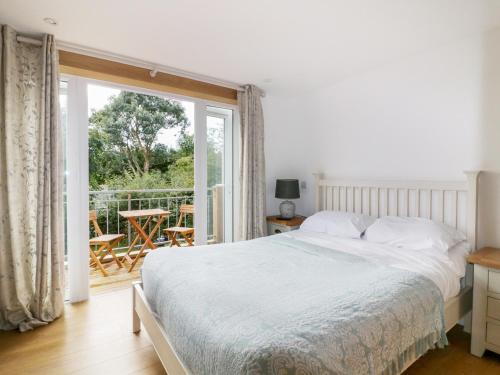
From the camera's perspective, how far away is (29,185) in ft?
7.68

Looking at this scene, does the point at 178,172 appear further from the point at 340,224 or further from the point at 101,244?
the point at 340,224

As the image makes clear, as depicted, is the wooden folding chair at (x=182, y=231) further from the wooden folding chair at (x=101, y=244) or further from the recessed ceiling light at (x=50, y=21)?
the recessed ceiling light at (x=50, y=21)

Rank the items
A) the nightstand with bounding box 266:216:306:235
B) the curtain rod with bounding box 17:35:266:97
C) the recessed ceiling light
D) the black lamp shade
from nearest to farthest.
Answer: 1. the recessed ceiling light
2. the curtain rod with bounding box 17:35:266:97
3. the nightstand with bounding box 266:216:306:235
4. the black lamp shade

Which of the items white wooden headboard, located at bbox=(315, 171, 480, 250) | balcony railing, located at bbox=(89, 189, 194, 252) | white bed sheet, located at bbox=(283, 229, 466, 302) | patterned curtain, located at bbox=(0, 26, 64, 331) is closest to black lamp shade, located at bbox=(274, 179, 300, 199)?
white wooden headboard, located at bbox=(315, 171, 480, 250)

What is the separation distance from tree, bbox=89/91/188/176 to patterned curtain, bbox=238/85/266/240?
8.82ft

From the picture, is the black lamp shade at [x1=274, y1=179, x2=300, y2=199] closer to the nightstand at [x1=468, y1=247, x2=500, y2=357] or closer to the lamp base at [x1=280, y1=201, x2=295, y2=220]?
the lamp base at [x1=280, y1=201, x2=295, y2=220]

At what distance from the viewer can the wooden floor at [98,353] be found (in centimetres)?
182

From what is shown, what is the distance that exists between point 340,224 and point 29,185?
9.25ft

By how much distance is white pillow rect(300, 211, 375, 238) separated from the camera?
2719mm

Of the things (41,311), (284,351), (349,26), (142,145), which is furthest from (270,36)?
(142,145)

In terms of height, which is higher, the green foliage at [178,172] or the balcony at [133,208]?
the green foliage at [178,172]

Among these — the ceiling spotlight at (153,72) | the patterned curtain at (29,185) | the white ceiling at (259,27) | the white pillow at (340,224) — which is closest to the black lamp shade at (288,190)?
the white pillow at (340,224)

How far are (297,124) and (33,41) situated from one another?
302 centimetres

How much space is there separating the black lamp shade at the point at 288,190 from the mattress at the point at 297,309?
1.53 m
